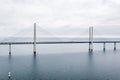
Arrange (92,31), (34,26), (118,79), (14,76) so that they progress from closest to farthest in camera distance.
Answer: (118,79) < (14,76) < (34,26) < (92,31)

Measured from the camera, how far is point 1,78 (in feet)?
135

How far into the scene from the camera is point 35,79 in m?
41.3

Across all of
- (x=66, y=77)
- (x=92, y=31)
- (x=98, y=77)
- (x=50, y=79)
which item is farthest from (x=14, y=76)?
(x=92, y=31)

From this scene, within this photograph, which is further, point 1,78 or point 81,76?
point 81,76

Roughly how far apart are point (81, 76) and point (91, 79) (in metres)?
3.48

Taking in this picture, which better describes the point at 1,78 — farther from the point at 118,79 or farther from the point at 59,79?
the point at 118,79

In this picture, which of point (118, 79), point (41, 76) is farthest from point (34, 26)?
point (118, 79)

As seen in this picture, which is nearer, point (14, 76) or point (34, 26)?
point (14, 76)

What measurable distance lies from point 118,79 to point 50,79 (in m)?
12.8

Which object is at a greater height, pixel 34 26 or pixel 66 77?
pixel 34 26

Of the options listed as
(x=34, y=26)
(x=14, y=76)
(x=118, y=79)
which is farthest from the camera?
(x=34, y=26)

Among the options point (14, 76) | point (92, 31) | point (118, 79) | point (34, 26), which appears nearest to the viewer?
point (118, 79)

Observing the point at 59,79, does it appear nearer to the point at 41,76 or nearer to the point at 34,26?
the point at 41,76

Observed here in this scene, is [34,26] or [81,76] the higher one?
[34,26]
